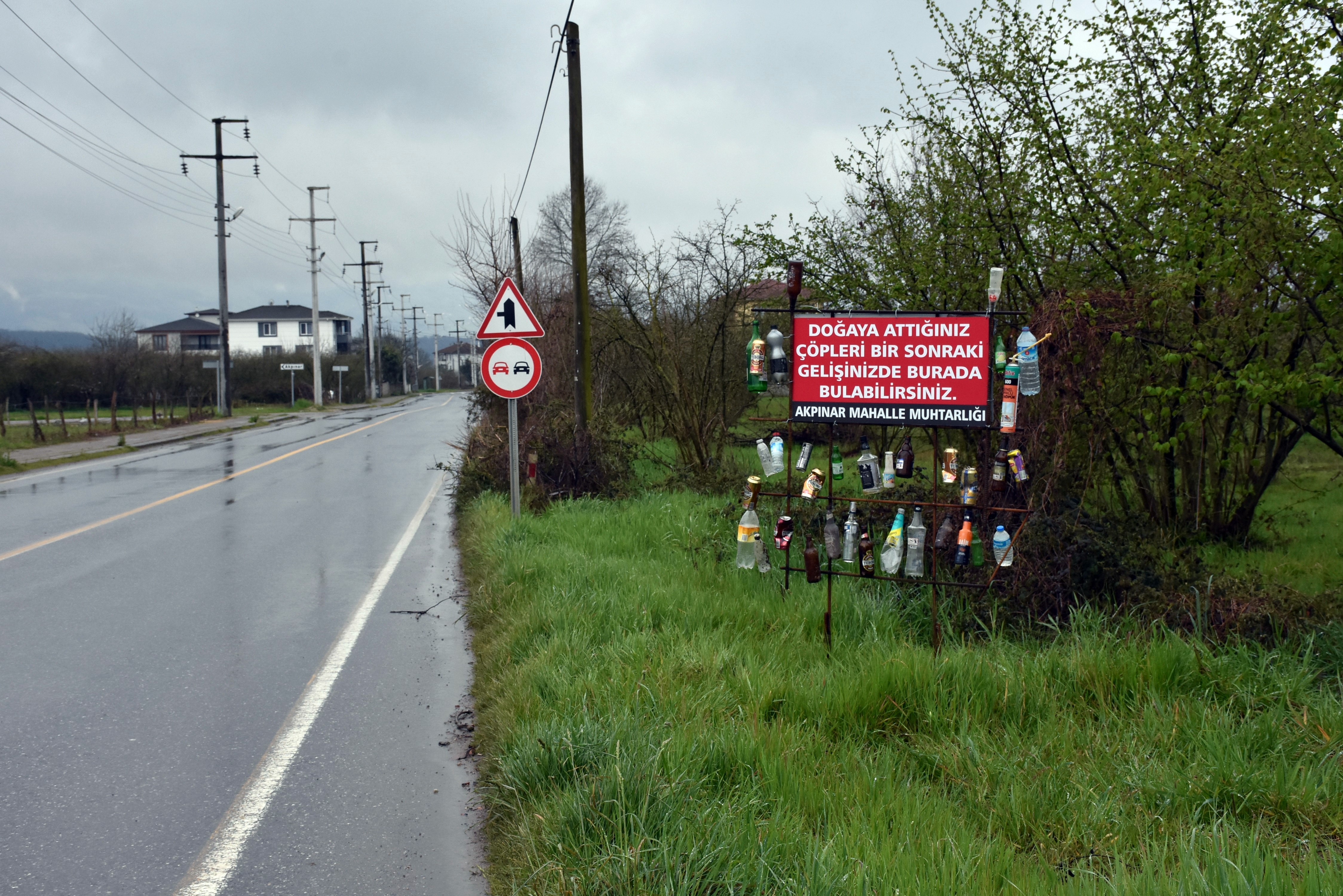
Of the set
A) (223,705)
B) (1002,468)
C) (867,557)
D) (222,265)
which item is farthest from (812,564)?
(222,265)

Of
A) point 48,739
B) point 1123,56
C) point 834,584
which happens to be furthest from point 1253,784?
point 1123,56

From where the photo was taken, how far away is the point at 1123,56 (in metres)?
8.28

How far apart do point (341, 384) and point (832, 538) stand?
59.6 m

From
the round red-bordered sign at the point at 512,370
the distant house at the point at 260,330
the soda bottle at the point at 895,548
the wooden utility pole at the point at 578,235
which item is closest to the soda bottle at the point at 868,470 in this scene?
the soda bottle at the point at 895,548

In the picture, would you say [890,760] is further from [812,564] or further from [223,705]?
[223,705]

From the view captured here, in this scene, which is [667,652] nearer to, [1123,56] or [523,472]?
[1123,56]

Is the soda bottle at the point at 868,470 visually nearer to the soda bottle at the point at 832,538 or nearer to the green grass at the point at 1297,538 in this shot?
the soda bottle at the point at 832,538

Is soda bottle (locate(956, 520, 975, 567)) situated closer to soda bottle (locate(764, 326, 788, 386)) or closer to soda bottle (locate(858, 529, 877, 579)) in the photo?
soda bottle (locate(858, 529, 877, 579))

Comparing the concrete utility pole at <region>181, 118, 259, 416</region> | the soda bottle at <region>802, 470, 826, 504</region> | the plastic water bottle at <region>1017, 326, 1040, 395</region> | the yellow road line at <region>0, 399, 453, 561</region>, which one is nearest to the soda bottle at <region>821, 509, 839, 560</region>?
the soda bottle at <region>802, 470, 826, 504</region>

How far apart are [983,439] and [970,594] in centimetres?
112

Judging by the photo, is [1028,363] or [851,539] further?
[851,539]

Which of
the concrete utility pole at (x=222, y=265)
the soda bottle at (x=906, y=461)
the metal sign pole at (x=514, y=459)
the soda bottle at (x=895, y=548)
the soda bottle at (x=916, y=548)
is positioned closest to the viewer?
the soda bottle at (x=916, y=548)

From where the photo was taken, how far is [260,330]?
107938 mm

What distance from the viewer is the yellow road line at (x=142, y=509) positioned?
10039 millimetres
